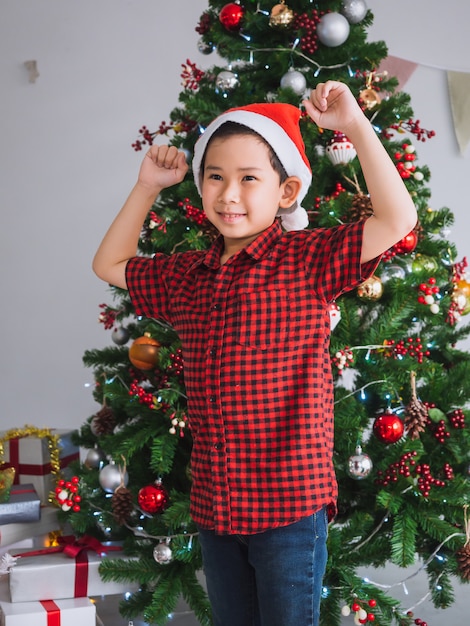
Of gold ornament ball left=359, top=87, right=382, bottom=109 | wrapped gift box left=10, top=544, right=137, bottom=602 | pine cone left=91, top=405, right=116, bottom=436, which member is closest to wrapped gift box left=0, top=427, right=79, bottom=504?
pine cone left=91, top=405, right=116, bottom=436

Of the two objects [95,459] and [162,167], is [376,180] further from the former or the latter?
[95,459]

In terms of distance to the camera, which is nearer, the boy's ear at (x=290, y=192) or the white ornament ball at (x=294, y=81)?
the boy's ear at (x=290, y=192)

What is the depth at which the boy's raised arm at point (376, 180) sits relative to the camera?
91 cm

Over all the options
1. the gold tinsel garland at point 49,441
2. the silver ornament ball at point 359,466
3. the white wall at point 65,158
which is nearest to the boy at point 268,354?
the silver ornament ball at point 359,466

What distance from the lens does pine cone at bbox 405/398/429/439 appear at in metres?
1.52

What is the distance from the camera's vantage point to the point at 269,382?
95 cm

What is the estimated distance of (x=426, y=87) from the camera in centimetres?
282

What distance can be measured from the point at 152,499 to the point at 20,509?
1.99ft

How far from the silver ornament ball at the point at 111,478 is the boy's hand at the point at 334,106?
3.15ft

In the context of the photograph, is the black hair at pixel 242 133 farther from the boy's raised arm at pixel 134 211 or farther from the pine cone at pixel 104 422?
the pine cone at pixel 104 422

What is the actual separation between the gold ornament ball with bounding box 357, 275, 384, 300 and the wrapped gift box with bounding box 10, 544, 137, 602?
0.78 metres

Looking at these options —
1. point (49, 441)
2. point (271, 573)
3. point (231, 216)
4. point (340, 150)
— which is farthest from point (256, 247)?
point (49, 441)

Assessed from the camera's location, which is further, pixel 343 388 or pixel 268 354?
pixel 343 388

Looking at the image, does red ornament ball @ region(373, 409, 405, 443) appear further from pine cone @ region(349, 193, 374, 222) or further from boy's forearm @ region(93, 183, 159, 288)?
boy's forearm @ region(93, 183, 159, 288)
